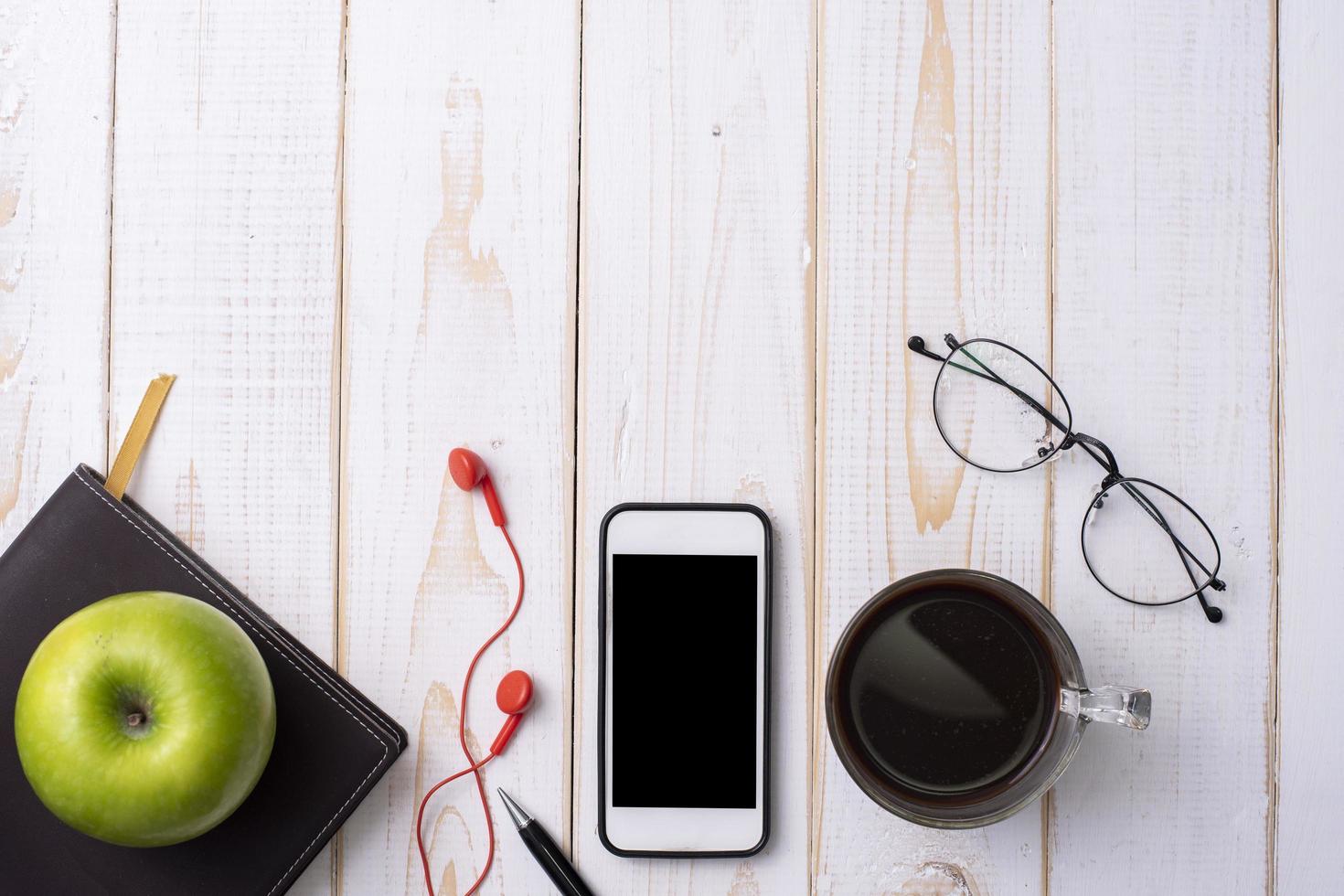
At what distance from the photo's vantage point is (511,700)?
2.23 feet

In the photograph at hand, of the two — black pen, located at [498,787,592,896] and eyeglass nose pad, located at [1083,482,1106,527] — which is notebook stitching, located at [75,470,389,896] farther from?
eyeglass nose pad, located at [1083,482,1106,527]

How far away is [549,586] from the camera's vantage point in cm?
70

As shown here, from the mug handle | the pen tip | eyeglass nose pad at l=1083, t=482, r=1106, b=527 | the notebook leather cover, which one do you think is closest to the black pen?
the pen tip

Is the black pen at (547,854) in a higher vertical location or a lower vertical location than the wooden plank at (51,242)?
lower

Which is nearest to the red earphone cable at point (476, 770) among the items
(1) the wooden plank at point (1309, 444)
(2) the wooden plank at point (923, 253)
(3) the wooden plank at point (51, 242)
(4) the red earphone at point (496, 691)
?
(4) the red earphone at point (496, 691)

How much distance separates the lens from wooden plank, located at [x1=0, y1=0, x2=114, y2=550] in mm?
722

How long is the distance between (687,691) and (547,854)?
16 centimetres

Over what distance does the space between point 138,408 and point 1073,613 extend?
76cm

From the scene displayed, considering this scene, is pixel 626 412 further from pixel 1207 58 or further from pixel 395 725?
pixel 1207 58

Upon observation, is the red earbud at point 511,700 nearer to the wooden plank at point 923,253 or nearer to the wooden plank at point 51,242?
the wooden plank at point 923,253

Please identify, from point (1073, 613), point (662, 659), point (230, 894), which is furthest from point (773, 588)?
point (230, 894)

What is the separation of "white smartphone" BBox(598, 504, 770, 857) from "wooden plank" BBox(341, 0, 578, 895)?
0.05m

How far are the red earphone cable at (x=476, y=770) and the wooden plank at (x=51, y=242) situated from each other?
1.14 feet

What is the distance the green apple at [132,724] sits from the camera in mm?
562
